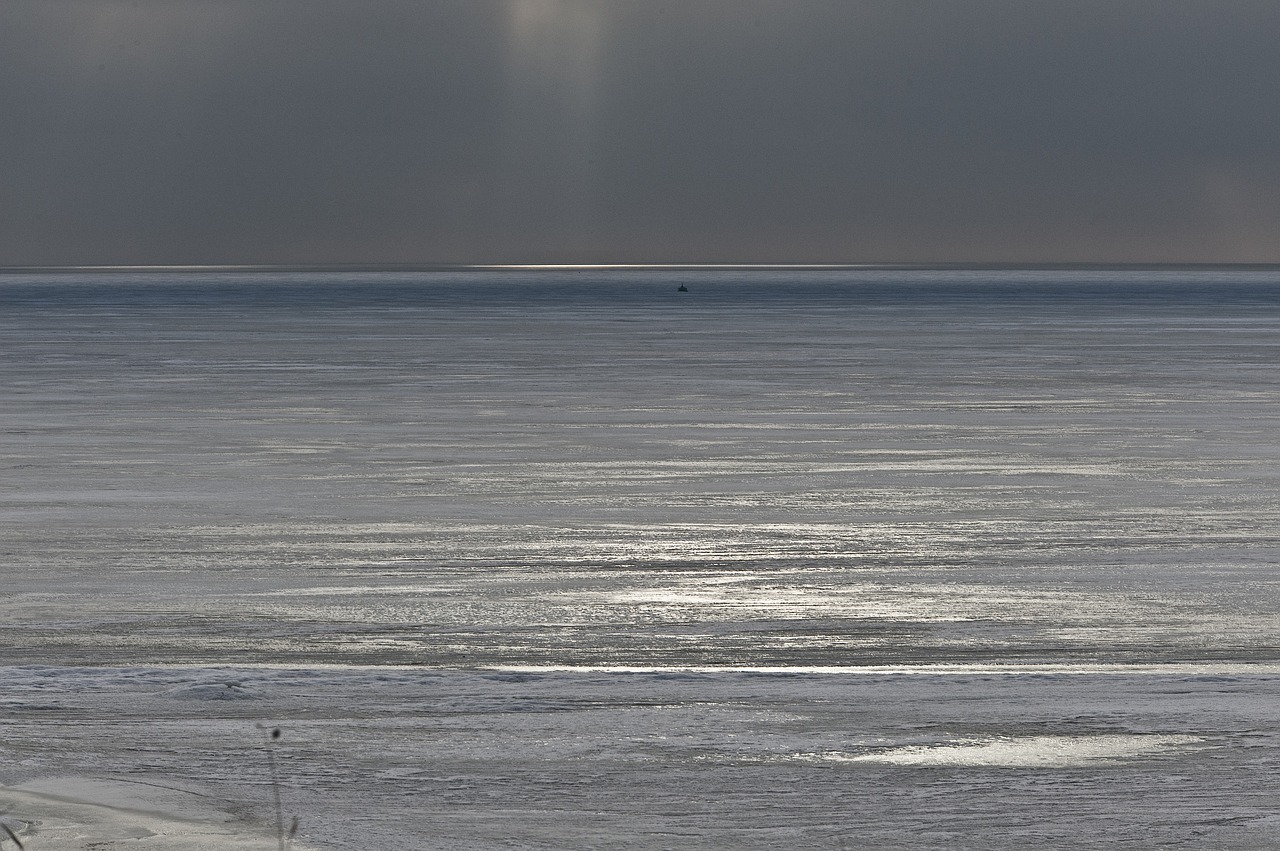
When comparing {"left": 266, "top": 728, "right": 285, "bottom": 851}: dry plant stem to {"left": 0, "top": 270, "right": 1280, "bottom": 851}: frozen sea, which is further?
{"left": 0, "top": 270, "right": 1280, "bottom": 851}: frozen sea

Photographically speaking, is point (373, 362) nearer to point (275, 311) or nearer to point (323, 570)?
point (323, 570)

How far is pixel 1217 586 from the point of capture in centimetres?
1029

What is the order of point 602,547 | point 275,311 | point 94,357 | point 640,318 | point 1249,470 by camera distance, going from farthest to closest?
point 275,311 < point 640,318 < point 94,357 < point 1249,470 < point 602,547

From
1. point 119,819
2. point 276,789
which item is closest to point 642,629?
point 276,789

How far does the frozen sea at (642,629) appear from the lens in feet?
20.0

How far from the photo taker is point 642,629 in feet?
29.6

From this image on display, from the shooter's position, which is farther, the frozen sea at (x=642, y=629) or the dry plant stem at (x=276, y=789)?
the frozen sea at (x=642, y=629)

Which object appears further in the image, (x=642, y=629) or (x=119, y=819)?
(x=642, y=629)

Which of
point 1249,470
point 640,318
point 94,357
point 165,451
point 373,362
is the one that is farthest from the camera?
point 640,318

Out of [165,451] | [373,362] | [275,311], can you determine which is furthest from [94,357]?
[275,311]

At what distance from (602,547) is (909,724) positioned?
503 cm

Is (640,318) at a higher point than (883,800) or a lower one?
lower

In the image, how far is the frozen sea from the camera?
6.10 meters

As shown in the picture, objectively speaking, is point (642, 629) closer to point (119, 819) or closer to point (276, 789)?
point (276, 789)
